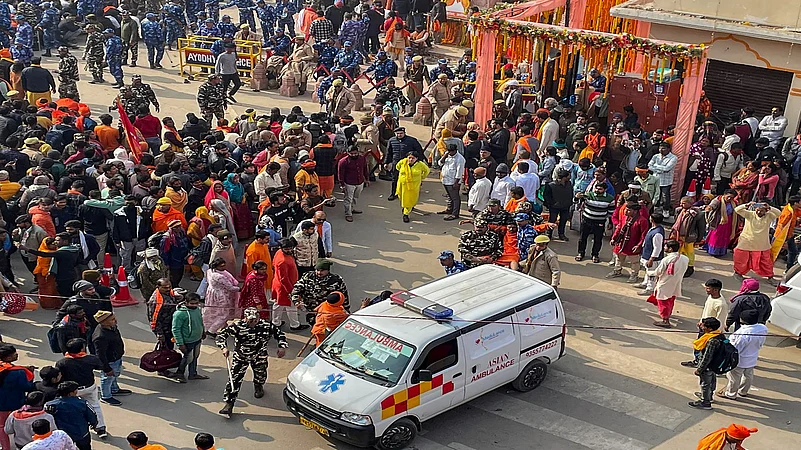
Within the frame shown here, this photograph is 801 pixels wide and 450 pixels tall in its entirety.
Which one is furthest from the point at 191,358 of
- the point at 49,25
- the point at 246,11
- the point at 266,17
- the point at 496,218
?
the point at 246,11

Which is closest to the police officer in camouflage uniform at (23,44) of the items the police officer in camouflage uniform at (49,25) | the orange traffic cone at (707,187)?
the police officer in camouflage uniform at (49,25)

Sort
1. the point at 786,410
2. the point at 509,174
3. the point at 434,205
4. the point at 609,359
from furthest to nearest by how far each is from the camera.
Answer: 1. the point at 434,205
2. the point at 509,174
3. the point at 609,359
4. the point at 786,410

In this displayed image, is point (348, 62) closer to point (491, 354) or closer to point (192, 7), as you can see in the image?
point (192, 7)

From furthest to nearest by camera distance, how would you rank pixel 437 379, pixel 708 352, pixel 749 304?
pixel 749 304 → pixel 708 352 → pixel 437 379

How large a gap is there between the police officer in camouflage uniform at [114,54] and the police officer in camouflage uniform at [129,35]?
5.23 ft

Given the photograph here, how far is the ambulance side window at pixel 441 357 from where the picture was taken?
10.7m

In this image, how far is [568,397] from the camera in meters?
12.0

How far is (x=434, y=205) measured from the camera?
717 inches

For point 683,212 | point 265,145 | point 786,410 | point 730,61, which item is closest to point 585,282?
point 683,212

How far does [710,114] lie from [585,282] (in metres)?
7.29

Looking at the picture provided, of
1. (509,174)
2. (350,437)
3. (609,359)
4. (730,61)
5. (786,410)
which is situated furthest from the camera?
(730,61)

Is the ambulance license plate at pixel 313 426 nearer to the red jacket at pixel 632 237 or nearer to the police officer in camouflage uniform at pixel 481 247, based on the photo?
the police officer in camouflage uniform at pixel 481 247

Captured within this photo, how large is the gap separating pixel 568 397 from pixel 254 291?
442cm

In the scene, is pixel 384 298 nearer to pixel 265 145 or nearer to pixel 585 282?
pixel 585 282
